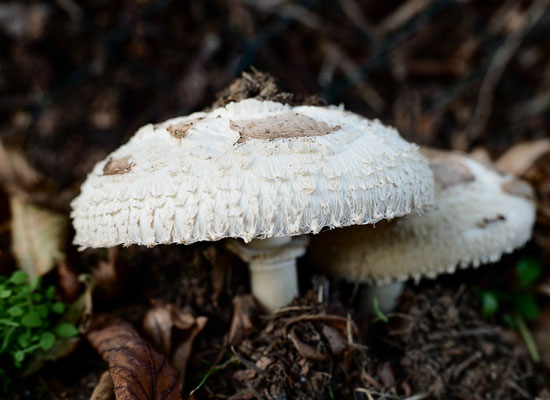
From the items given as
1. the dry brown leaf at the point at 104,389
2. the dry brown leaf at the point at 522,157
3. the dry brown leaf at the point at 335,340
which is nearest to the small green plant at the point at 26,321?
the dry brown leaf at the point at 104,389

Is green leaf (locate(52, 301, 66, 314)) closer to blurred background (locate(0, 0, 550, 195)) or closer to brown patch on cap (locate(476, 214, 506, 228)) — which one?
brown patch on cap (locate(476, 214, 506, 228))

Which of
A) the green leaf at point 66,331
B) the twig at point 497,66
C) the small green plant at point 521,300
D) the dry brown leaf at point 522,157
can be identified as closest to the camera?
the green leaf at point 66,331

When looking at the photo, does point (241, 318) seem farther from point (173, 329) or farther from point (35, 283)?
point (35, 283)

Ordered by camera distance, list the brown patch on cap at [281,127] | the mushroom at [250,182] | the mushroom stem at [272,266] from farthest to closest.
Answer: the mushroom stem at [272,266] < the brown patch on cap at [281,127] < the mushroom at [250,182]

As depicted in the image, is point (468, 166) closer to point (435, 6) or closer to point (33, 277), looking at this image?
point (33, 277)

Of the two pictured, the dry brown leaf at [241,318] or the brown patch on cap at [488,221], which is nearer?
the dry brown leaf at [241,318]

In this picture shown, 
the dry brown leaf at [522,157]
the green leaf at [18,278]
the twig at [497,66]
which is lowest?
the green leaf at [18,278]

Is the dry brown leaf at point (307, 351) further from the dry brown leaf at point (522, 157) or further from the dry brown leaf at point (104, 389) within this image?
the dry brown leaf at point (522, 157)
